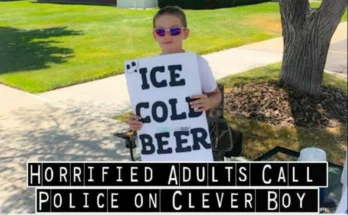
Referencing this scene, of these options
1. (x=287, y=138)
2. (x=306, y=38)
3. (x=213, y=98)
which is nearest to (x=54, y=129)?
(x=287, y=138)

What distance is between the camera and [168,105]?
7.03ft

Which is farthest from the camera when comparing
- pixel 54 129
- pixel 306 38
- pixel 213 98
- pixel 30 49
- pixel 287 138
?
pixel 306 38

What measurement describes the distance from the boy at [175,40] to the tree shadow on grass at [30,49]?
1555 mm

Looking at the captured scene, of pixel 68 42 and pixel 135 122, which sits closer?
pixel 135 122

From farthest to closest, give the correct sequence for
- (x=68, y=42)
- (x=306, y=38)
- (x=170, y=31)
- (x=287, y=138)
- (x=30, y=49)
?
(x=306, y=38)
(x=68, y=42)
(x=287, y=138)
(x=30, y=49)
(x=170, y=31)

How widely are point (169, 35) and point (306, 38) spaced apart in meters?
3.26

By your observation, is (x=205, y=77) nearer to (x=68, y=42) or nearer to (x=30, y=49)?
(x=30, y=49)

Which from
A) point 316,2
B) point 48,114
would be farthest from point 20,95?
point 316,2

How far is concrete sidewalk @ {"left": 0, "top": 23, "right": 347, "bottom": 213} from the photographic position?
3404 millimetres

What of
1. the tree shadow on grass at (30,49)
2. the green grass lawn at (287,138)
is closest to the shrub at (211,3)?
the tree shadow on grass at (30,49)

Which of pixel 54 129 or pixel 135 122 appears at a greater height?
pixel 135 122

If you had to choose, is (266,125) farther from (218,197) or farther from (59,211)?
(59,211)

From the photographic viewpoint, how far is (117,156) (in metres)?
3.88

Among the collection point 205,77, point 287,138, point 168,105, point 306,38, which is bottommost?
point 287,138
